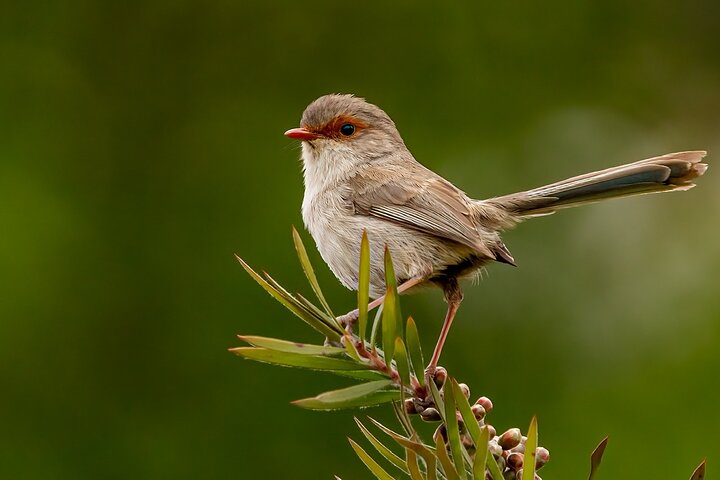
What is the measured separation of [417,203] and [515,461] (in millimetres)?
2160

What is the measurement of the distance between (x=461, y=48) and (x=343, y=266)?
9.54 feet

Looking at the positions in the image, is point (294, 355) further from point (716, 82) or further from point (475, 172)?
point (716, 82)

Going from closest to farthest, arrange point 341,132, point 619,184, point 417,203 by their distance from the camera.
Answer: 1. point 619,184
2. point 417,203
3. point 341,132

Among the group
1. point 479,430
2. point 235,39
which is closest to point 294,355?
point 479,430

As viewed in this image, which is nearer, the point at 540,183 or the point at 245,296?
the point at 245,296

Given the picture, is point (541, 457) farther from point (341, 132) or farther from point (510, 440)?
point (341, 132)

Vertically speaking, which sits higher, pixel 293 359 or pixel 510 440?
pixel 293 359

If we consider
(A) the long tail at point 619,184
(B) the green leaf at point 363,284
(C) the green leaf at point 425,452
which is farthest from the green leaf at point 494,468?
(A) the long tail at point 619,184

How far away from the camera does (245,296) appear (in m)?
5.34

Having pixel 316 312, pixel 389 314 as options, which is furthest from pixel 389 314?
pixel 316 312

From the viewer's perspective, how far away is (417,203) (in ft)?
12.8

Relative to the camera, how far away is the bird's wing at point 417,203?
3.61 m

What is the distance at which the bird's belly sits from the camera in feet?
11.8

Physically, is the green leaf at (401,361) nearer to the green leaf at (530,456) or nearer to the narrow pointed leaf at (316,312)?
the narrow pointed leaf at (316,312)
